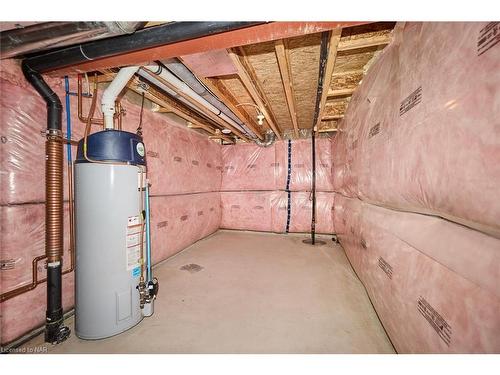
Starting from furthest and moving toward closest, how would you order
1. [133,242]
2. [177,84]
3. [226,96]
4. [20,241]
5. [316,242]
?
[316,242], [226,96], [177,84], [133,242], [20,241]

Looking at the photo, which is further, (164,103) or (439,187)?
(164,103)

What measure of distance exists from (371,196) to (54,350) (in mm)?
2901

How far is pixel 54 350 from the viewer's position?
1.57 meters

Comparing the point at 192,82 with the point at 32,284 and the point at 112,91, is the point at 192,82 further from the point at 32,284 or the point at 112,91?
the point at 32,284

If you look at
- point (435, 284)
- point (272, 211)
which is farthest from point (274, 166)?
point (435, 284)

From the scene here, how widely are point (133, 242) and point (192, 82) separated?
174 cm

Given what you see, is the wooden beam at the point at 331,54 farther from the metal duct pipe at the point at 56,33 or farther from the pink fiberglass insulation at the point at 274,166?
the pink fiberglass insulation at the point at 274,166

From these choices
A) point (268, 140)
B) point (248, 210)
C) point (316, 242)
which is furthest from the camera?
point (248, 210)

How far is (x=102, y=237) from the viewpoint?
1635mm

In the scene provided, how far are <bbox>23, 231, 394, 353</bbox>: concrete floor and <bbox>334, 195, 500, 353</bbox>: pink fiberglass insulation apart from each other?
0.39m

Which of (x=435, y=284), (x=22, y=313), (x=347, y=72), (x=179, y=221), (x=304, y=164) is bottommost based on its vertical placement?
(x=22, y=313)

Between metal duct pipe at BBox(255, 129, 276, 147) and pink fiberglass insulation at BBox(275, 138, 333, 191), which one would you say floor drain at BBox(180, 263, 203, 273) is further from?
metal duct pipe at BBox(255, 129, 276, 147)

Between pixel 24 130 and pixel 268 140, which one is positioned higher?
pixel 268 140

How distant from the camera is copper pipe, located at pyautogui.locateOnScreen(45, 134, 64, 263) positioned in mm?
1671
